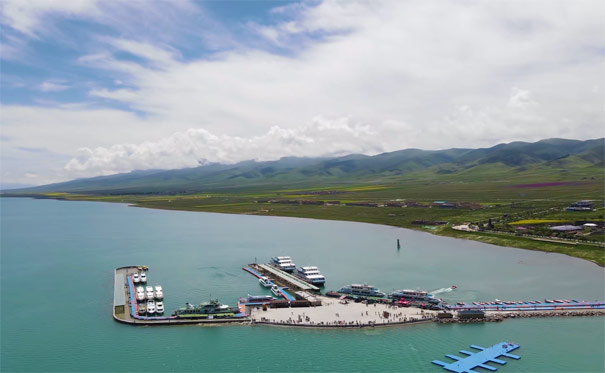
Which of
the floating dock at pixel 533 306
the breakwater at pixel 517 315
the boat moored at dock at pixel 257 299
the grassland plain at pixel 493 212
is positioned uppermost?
the grassland plain at pixel 493 212

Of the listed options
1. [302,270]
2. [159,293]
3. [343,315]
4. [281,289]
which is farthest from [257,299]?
[302,270]

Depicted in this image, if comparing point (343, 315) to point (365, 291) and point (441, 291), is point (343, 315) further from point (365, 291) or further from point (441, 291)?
point (441, 291)

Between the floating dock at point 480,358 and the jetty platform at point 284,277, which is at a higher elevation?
the jetty platform at point 284,277

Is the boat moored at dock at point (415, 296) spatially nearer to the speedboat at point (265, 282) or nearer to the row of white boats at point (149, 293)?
the speedboat at point (265, 282)

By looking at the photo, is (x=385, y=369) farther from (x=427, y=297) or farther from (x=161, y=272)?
(x=161, y=272)

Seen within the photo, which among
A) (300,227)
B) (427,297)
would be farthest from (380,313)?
(300,227)

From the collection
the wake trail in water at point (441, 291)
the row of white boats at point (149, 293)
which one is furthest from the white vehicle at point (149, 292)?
the wake trail in water at point (441, 291)

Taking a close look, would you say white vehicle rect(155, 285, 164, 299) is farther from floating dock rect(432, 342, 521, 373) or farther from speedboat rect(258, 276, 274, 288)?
floating dock rect(432, 342, 521, 373)
